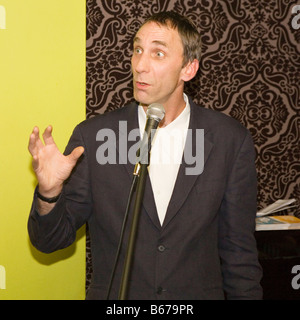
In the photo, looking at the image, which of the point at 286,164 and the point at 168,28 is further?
the point at 286,164

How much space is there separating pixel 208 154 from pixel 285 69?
1480 mm

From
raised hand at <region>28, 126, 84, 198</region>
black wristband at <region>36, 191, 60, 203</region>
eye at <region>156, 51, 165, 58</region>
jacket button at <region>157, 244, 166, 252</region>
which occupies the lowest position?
jacket button at <region>157, 244, 166, 252</region>

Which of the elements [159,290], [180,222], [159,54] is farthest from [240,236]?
[159,54]

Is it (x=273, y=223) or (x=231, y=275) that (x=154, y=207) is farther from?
(x=273, y=223)

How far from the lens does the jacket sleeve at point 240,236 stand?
198cm

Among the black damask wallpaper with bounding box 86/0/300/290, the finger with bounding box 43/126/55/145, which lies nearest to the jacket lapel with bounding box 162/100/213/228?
the finger with bounding box 43/126/55/145

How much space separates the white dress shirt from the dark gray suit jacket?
63 mm

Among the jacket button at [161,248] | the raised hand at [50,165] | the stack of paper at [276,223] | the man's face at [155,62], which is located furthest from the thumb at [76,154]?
the stack of paper at [276,223]

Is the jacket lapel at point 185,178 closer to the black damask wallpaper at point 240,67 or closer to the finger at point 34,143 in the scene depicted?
the finger at point 34,143

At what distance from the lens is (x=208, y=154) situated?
204cm

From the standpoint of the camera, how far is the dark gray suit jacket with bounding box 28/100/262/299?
1.90 meters

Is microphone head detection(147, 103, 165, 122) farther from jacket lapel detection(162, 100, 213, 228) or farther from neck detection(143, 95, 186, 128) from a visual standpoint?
neck detection(143, 95, 186, 128)

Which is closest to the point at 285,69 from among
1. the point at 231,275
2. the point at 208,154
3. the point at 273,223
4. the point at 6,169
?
the point at 273,223

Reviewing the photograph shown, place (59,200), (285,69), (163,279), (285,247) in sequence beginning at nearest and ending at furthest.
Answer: (59,200) < (163,279) < (285,247) < (285,69)
